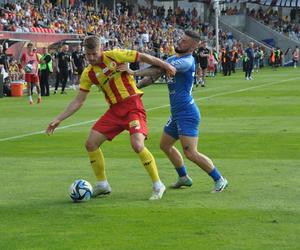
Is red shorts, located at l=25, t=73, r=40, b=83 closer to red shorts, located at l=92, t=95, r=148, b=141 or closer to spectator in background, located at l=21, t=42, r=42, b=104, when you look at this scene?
spectator in background, located at l=21, t=42, r=42, b=104

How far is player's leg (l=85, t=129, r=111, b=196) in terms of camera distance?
11.0 metres

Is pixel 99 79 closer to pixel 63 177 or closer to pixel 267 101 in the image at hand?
pixel 63 177

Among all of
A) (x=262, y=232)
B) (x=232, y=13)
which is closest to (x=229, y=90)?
(x=262, y=232)

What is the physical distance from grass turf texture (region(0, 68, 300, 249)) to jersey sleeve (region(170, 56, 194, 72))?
1.56 m

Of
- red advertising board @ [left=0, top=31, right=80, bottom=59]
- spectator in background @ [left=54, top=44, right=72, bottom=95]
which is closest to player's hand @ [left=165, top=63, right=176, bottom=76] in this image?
spectator in background @ [left=54, top=44, right=72, bottom=95]

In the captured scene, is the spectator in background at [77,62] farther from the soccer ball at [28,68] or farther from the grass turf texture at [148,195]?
the grass turf texture at [148,195]

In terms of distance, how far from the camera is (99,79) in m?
11.0

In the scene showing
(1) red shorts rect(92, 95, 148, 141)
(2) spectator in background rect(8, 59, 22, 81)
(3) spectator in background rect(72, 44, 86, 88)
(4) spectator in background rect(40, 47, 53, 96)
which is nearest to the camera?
(1) red shorts rect(92, 95, 148, 141)

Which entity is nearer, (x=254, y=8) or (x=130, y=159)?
(x=130, y=159)

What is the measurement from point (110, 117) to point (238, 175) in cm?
252

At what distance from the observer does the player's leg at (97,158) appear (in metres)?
11.0

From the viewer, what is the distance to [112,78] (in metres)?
10.9

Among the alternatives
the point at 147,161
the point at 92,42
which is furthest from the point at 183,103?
the point at 92,42

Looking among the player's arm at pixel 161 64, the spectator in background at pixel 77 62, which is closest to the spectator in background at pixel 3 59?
the spectator in background at pixel 77 62
